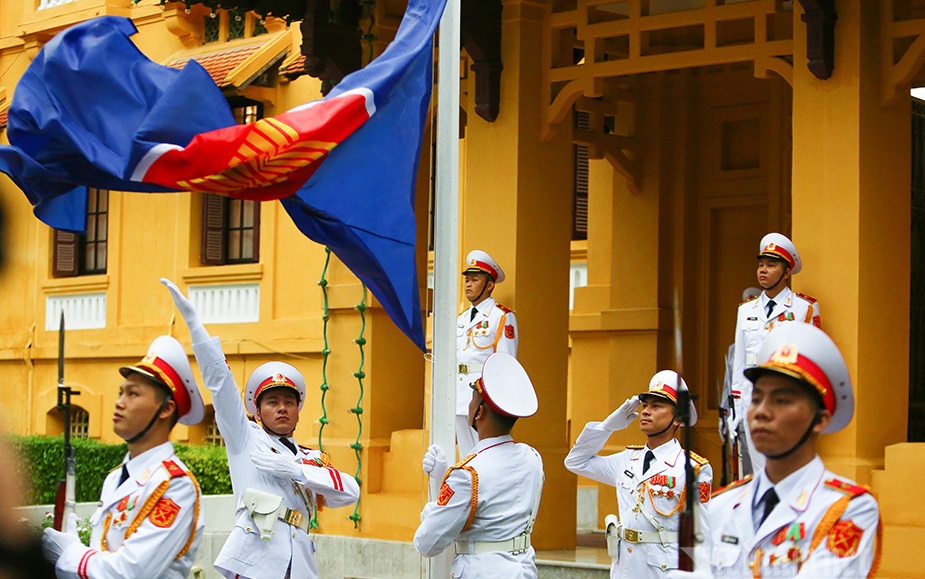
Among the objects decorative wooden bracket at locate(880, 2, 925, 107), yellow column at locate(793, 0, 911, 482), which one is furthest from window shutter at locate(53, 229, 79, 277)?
decorative wooden bracket at locate(880, 2, 925, 107)

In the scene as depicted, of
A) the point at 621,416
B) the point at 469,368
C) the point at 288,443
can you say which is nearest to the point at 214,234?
the point at 469,368

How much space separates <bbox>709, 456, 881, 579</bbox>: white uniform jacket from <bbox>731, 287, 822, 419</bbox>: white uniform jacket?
6127 millimetres

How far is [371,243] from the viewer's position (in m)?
9.09

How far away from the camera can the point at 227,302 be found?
75.4 ft

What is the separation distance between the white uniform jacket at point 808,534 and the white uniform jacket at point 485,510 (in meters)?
2.66

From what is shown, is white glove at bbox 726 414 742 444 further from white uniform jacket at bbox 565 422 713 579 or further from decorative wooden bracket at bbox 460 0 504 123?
decorative wooden bracket at bbox 460 0 504 123

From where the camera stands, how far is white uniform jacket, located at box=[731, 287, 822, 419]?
11.5m

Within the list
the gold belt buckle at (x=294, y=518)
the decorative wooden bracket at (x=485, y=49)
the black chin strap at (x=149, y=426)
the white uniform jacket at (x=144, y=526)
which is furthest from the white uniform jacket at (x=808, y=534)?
the decorative wooden bracket at (x=485, y=49)

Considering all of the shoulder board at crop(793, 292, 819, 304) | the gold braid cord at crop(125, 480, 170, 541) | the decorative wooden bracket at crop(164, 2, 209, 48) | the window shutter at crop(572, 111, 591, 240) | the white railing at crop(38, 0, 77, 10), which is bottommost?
the gold braid cord at crop(125, 480, 170, 541)

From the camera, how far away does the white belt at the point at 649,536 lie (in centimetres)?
938

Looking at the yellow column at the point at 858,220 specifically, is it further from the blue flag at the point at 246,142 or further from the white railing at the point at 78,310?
the white railing at the point at 78,310

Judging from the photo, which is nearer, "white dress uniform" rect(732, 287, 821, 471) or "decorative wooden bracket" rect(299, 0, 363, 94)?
"white dress uniform" rect(732, 287, 821, 471)

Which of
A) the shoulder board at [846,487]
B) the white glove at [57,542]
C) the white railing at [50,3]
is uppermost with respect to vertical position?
the white railing at [50,3]

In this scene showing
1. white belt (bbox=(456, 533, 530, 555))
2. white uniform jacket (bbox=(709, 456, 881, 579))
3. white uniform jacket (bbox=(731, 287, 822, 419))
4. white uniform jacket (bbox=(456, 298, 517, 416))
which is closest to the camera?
white uniform jacket (bbox=(709, 456, 881, 579))
